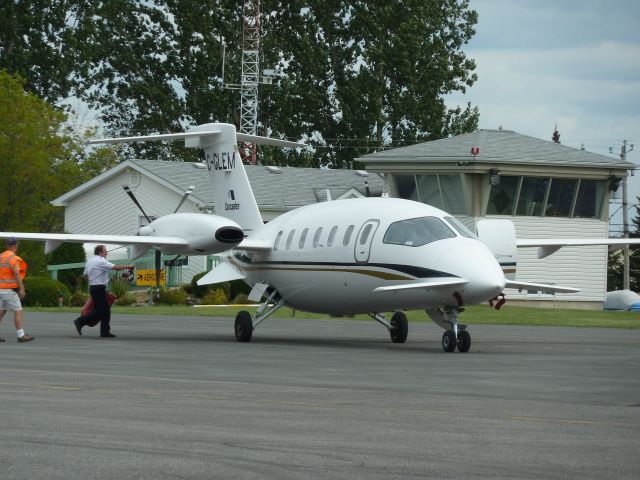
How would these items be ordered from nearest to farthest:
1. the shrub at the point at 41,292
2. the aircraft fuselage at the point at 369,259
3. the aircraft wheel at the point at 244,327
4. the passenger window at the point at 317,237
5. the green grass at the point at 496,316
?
the aircraft fuselage at the point at 369,259 → the passenger window at the point at 317,237 → the aircraft wheel at the point at 244,327 → the green grass at the point at 496,316 → the shrub at the point at 41,292

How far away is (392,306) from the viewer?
2325cm

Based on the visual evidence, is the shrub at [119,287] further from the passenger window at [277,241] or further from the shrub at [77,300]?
the passenger window at [277,241]

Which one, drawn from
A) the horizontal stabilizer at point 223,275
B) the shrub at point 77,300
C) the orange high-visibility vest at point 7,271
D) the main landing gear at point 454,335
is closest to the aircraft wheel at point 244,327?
the horizontal stabilizer at point 223,275

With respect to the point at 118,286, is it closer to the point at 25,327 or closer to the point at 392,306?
the point at 25,327

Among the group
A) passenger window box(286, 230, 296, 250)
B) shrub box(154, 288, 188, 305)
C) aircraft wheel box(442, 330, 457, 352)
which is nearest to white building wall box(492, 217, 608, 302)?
shrub box(154, 288, 188, 305)

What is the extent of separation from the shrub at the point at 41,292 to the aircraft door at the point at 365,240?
1012 inches

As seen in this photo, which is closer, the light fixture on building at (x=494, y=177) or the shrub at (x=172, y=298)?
the shrub at (x=172, y=298)

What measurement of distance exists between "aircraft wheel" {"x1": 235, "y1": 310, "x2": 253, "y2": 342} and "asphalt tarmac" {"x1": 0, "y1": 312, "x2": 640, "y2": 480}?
2318 millimetres

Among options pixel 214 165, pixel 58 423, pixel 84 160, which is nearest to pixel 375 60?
pixel 84 160

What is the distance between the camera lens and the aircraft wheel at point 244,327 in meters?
25.9

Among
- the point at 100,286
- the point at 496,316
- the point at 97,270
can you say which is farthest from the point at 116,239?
the point at 496,316

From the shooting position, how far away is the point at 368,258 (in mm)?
23391

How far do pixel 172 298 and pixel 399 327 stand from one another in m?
25.1

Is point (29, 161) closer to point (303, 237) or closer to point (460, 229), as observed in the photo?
point (303, 237)
